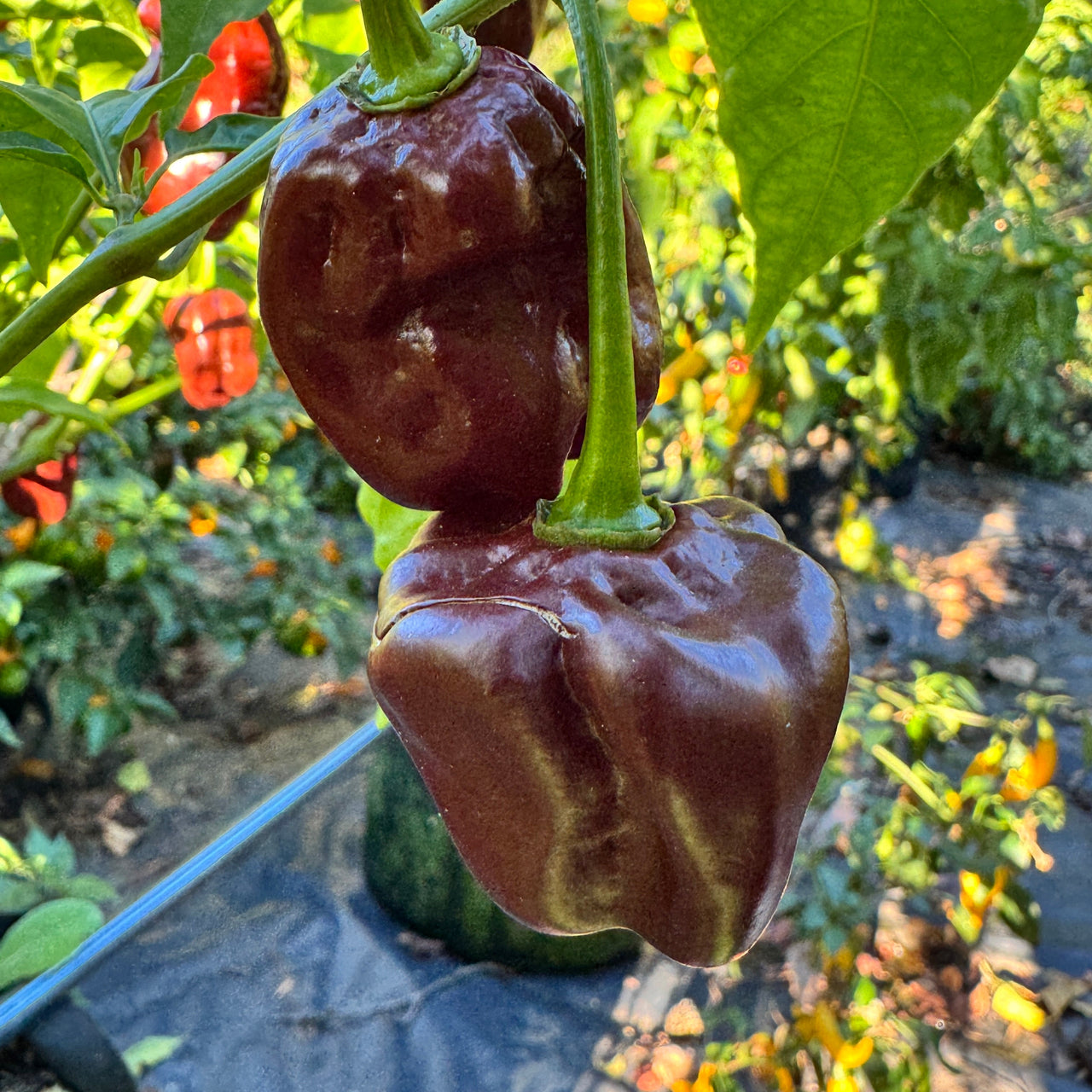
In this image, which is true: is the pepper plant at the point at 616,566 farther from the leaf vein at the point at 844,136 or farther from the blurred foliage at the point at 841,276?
the blurred foliage at the point at 841,276

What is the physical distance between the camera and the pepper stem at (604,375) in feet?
0.88

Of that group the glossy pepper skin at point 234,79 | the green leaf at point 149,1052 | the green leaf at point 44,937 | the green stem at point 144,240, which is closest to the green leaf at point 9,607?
the green leaf at point 149,1052

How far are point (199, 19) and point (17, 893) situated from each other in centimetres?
86

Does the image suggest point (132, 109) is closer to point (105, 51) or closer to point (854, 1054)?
point (105, 51)

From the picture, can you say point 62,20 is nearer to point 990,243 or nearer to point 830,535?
point 990,243

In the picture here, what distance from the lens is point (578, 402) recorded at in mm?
339

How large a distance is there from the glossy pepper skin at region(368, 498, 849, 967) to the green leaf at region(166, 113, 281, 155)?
0.55ft

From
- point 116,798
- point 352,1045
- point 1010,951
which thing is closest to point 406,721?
point 352,1045

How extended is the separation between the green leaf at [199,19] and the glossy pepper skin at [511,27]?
→ 2.7 inches

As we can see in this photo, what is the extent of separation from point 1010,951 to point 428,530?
1442 mm

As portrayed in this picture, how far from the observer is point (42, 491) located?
35.8 inches

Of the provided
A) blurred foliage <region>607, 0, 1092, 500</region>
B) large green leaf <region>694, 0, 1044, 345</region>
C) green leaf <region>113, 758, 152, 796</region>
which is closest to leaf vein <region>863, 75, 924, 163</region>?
large green leaf <region>694, 0, 1044, 345</region>

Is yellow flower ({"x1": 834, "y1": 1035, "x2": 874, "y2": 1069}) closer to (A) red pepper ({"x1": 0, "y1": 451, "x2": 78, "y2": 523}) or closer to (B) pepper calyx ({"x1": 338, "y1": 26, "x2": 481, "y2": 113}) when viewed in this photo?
(A) red pepper ({"x1": 0, "y1": 451, "x2": 78, "y2": 523})

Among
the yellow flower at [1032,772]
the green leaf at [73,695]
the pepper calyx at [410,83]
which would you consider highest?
the pepper calyx at [410,83]
